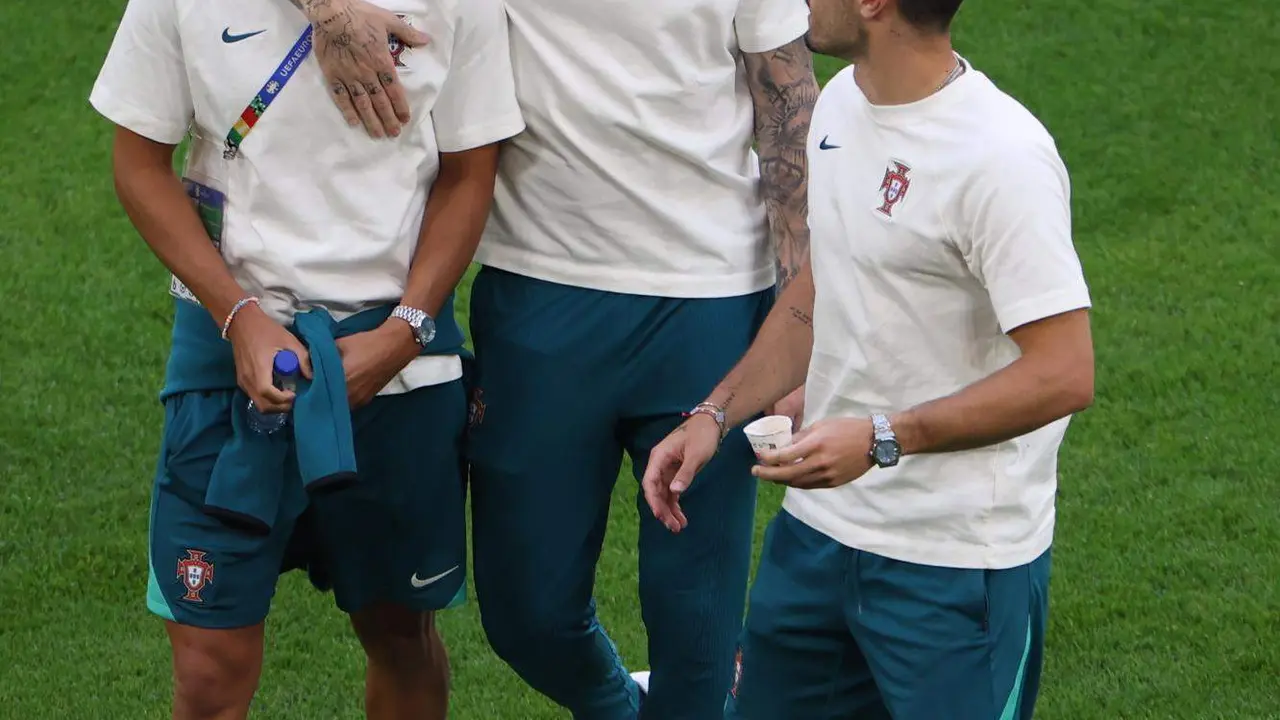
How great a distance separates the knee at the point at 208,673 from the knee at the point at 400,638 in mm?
375

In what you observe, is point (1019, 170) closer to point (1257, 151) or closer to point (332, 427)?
point (332, 427)

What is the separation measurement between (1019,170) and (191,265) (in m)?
1.41

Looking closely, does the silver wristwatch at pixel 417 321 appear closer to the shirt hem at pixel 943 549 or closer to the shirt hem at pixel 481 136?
the shirt hem at pixel 481 136

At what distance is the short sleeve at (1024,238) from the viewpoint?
271 centimetres

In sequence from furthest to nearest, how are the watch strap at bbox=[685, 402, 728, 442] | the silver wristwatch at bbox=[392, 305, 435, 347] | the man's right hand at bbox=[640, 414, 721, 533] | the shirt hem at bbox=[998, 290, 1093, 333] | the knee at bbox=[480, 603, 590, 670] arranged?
the knee at bbox=[480, 603, 590, 670] < the silver wristwatch at bbox=[392, 305, 435, 347] < the watch strap at bbox=[685, 402, 728, 442] < the man's right hand at bbox=[640, 414, 721, 533] < the shirt hem at bbox=[998, 290, 1093, 333]

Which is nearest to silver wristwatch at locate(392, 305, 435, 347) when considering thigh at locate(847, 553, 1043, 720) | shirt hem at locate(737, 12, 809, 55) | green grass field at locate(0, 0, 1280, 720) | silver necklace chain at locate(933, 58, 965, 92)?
shirt hem at locate(737, 12, 809, 55)

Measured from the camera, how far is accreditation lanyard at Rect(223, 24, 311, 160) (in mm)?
3197

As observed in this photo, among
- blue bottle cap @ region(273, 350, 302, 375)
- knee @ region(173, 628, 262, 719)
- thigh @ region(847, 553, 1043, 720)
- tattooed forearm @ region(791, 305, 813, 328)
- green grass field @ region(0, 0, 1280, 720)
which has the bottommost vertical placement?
green grass field @ region(0, 0, 1280, 720)

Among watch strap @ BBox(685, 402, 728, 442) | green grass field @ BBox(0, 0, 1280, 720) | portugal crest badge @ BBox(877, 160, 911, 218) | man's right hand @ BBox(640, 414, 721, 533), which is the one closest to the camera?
portugal crest badge @ BBox(877, 160, 911, 218)

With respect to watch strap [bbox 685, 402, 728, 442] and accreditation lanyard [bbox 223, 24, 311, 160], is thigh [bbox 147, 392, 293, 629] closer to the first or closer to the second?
accreditation lanyard [bbox 223, 24, 311, 160]

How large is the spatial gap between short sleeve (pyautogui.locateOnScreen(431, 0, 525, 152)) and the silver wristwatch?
296 millimetres

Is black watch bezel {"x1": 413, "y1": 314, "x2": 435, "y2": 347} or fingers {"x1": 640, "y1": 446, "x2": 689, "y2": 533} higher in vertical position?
black watch bezel {"x1": 413, "y1": 314, "x2": 435, "y2": 347}

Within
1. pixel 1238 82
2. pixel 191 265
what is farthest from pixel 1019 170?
pixel 1238 82

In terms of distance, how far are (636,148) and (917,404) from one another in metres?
0.80
